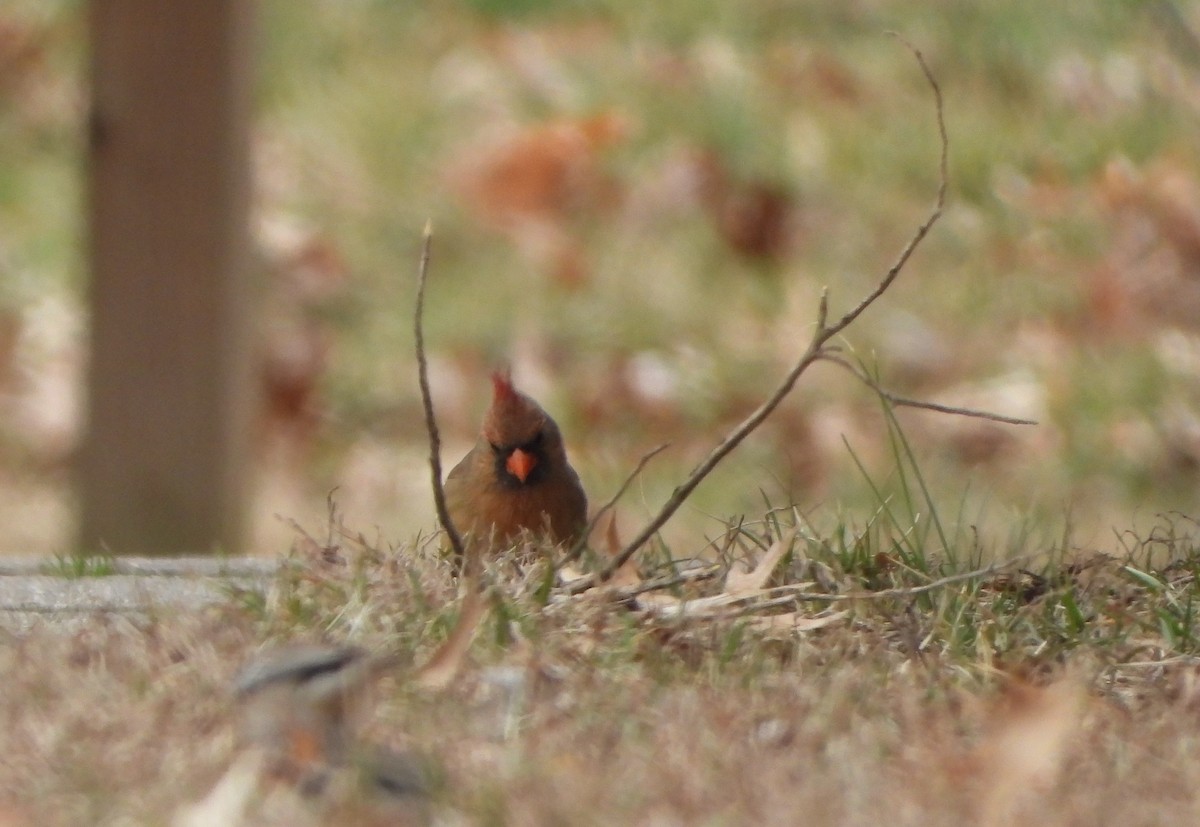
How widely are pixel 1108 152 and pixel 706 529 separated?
2.13 meters

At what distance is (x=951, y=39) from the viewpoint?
6.86 m

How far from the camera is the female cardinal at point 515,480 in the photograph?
348 centimetres

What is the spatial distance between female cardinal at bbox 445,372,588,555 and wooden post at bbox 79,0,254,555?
1.07 meters

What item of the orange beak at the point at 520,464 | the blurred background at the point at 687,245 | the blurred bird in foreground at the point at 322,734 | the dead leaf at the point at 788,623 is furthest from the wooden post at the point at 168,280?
the blurred bird in foreground at the point at 322,734

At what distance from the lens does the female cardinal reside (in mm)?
3484

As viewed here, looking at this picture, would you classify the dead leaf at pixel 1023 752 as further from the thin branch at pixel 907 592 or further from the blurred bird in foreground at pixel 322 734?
the blurred bird in foreground at pixel 322 734

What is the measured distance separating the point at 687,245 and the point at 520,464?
9.67 feet

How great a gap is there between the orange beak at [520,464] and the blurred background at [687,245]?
1.73m

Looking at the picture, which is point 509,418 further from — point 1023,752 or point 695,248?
point 695,248

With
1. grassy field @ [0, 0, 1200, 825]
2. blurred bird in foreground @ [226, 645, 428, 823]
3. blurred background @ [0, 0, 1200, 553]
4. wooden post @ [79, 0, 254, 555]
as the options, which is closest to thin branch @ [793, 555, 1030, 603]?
blurred bird in foreground @ [226, 645, 428, 823]

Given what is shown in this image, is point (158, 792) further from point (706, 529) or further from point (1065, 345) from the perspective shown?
point (1065, 345)

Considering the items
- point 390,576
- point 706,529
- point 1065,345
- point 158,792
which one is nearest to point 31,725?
point 158,792

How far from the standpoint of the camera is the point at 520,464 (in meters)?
3.50

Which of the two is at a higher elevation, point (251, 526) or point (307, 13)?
point (307, 13)
